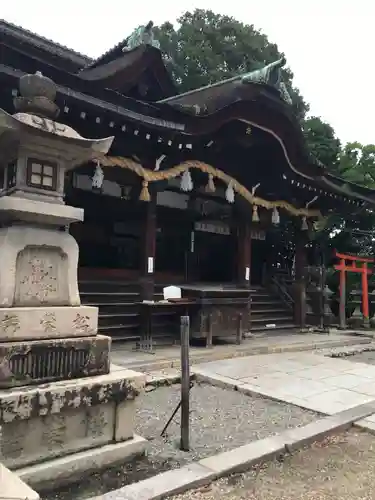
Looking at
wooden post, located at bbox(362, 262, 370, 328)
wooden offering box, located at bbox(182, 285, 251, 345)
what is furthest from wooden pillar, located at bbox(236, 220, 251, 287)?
wooden post, located at bbox(362, 262, 370, 328)

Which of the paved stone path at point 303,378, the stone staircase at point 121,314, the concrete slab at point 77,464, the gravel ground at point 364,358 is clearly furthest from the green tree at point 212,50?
the concrete slab at point 77,464

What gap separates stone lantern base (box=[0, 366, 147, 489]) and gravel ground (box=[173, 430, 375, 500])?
770mm

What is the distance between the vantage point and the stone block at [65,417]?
2.87m

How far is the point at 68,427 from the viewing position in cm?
317

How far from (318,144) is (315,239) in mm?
5281

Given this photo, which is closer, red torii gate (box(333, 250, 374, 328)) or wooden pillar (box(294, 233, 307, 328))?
wooden pillar (box(294, 233, 307, 328))

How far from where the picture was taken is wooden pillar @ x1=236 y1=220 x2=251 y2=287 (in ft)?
34.6

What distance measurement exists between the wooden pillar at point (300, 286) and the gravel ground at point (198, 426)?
21.5ft

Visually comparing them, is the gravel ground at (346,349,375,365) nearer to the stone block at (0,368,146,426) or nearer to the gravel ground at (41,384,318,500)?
the gravel ground at (41,384,318,500)

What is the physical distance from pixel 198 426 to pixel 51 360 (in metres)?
1.93

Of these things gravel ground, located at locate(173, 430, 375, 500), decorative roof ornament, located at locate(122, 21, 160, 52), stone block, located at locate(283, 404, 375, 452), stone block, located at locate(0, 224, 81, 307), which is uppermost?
decorative roof ornament, located at locate(122, 21, 160, 52)

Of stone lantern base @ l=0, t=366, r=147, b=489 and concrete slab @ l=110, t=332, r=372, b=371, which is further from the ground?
stone lantern base @ l=0, t=366, r=147, b=489

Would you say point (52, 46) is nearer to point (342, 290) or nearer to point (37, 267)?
point (342, 290)

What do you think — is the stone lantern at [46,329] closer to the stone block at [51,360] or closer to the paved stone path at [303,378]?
the stone block at [51,360]
